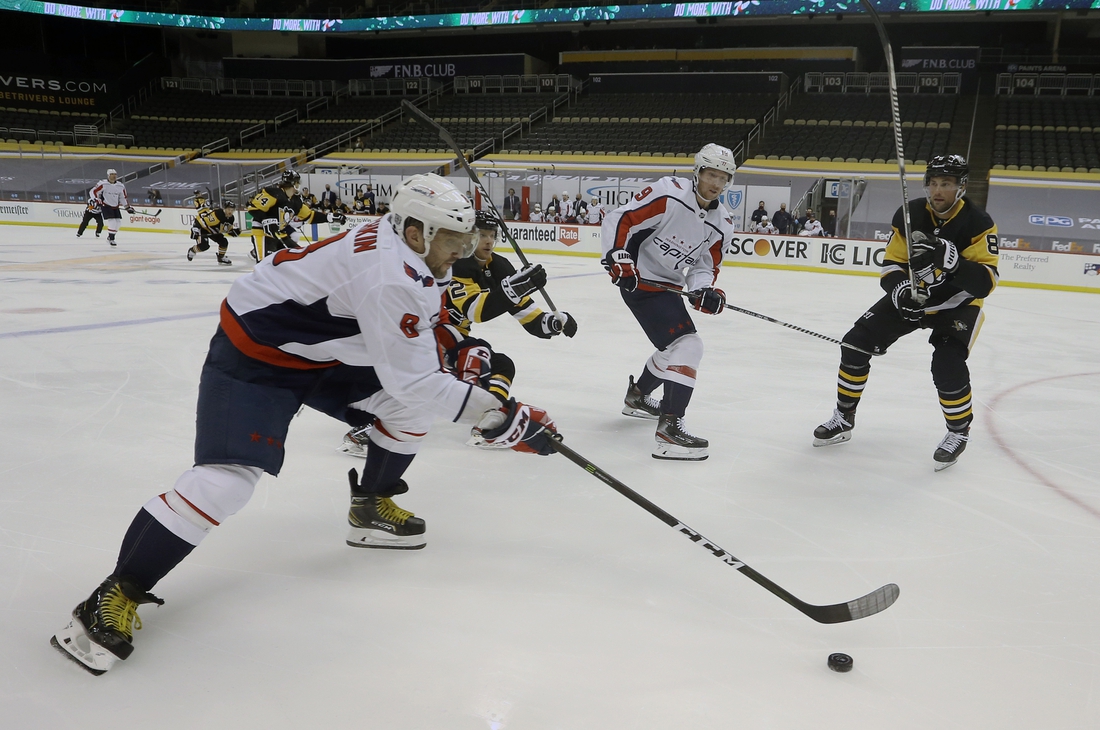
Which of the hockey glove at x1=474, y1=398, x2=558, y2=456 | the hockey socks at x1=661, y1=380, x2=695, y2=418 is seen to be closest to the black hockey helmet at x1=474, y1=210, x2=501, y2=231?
the hockey socks at x1=661, y1=380, x2=695, y2=418

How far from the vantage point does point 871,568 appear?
250 centimetres

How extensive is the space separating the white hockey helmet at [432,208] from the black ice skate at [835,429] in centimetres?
245

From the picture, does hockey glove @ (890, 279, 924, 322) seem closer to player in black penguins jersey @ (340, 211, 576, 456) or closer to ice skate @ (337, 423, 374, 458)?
player in black penguins jersey @ (340, 211, 576, 456)

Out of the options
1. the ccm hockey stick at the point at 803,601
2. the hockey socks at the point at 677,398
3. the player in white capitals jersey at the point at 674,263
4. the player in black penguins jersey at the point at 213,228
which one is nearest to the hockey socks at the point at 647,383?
the player in white capitals jersey at the point at 674,263

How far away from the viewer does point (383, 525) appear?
258 centimetres

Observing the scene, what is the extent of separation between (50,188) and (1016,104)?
2510 centimetres

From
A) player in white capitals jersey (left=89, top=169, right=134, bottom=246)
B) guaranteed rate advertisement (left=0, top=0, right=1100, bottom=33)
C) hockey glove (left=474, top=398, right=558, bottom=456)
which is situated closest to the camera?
hockey glove (left=474, top=398, right=558, bottom=456)

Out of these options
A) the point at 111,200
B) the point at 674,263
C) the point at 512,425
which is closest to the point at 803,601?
the point at 512,425

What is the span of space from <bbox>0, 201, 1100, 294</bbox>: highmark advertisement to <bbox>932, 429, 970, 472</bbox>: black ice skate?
4737 millimetres

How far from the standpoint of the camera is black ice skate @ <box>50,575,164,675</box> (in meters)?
1.84

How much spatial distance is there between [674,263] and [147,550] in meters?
2.70

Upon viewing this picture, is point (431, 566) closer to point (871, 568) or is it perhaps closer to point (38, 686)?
point (38, 686)

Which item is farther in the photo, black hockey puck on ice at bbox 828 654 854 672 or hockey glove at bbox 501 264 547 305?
hockey glove at bbox 501 264 547 305

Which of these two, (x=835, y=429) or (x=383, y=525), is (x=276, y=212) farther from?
(x=383, y=525)
